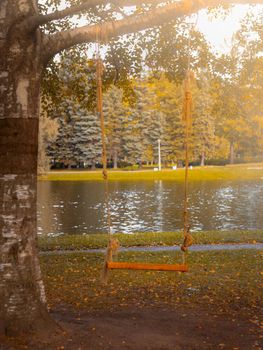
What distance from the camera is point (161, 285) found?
9078mm

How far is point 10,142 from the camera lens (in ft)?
19.7

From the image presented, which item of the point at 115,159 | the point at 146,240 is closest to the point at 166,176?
the point at 115,159

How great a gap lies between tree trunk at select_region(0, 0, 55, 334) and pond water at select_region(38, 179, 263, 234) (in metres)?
15.0

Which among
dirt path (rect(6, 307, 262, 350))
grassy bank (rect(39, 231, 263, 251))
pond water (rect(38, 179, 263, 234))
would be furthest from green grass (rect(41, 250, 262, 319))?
pond water (rect(38, 179, 263, 234))

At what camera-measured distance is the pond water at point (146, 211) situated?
22.6 metres

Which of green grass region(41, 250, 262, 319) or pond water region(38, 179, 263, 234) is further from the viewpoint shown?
pond water region(38, 179, 263, 234)

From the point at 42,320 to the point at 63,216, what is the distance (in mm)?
19792

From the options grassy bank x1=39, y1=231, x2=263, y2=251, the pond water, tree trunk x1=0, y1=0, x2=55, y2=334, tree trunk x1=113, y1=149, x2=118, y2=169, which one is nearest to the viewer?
tree trunk x1=0, y1=0, x2=55, y2=334

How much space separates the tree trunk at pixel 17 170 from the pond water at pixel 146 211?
49.2 ft

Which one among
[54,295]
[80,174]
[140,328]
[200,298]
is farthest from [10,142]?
[80,174]

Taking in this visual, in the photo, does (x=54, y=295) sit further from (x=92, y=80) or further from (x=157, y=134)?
(x=157, y=134)

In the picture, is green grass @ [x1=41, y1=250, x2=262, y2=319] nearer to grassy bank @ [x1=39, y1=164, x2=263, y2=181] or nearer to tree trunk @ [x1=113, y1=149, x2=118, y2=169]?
grassy bank @ [x1=39, y1=164, x2=263, y2=181]

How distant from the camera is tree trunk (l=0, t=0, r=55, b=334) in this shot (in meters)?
6.00

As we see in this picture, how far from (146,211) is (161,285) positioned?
19.0 metres
